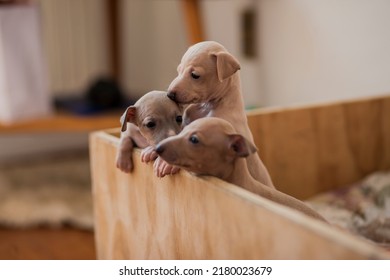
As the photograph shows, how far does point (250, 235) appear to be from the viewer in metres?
0.61

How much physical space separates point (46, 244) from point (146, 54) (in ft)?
3.51

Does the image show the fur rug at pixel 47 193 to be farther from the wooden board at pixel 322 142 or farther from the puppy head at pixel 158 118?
the puppy head at pixel 158 118

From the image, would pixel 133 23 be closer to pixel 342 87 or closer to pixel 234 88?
pixel 342 87

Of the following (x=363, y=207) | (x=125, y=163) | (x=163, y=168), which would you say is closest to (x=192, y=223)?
(x=163, y=168)

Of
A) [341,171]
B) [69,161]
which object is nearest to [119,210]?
[341,171]

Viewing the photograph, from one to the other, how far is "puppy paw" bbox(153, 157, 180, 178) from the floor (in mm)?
774

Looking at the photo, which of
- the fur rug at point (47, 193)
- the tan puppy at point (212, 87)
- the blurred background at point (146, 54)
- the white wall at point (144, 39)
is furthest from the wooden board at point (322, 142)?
the white wall at point (144, 39)

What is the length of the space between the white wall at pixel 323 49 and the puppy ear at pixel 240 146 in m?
0.89

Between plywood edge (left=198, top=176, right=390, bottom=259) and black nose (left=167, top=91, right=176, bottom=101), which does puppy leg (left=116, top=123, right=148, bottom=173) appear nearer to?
black nose (left=167, top=91, right=176, bottom=101)

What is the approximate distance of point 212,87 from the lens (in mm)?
788

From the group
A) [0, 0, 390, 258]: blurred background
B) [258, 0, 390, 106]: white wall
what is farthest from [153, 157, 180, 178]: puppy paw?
[258, 0, 390, 106]: white wall

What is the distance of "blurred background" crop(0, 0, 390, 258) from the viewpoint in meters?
1.54
